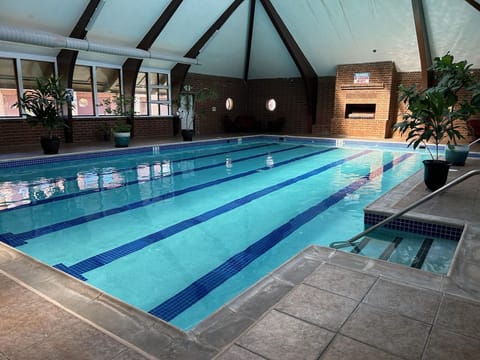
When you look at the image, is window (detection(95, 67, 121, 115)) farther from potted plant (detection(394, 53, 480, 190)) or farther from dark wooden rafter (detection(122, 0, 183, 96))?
potted plant (detection(394, 53, 480, 190))

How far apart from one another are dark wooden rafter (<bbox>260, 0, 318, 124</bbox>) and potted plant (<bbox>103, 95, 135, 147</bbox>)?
4.93 m

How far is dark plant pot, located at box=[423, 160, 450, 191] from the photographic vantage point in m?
4.46

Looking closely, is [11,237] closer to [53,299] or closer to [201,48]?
[53,299]

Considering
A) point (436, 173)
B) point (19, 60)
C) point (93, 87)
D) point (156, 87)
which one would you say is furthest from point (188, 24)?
point (436, 173)

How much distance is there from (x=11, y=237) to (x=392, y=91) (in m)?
11.7

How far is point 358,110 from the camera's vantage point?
1314 cm

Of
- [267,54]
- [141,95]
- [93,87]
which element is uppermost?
[267,54]

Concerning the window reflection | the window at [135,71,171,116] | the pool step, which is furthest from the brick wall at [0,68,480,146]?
the pool step

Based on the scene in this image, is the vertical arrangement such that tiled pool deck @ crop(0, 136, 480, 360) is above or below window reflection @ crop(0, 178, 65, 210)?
above

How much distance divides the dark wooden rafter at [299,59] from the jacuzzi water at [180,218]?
536cm

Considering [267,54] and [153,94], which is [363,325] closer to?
[153,94]

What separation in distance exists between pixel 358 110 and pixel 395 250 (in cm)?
1073

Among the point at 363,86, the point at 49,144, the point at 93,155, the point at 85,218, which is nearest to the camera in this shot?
the point at 85,218

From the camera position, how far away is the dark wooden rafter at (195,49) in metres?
10.5
